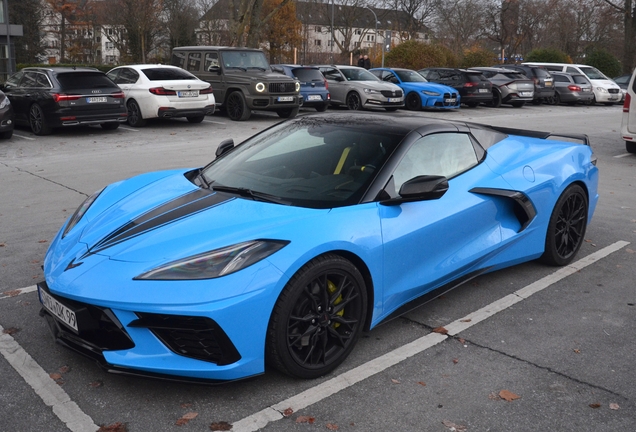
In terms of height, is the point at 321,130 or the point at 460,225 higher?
the point at 321,130

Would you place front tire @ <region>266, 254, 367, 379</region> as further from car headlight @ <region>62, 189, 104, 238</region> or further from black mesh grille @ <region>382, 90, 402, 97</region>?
black mesh grille @ <region>382, 90, 402, 97</region>

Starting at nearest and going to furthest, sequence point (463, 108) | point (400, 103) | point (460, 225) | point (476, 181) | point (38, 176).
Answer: point (460, 225)
point (476, 181)
point (38, 176)
point (400, 103)
point (463, 108)

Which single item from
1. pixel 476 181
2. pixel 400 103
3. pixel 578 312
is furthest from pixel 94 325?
pixel 400 103

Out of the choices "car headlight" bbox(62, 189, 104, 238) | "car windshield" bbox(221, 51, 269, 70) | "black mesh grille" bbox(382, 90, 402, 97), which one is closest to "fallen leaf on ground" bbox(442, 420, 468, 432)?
"car headlight" bbox(62, 189, 104, 238)

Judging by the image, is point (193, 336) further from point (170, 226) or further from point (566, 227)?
point (566, 227)

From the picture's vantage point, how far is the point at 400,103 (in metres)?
21.9

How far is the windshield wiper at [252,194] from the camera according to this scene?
3.95m

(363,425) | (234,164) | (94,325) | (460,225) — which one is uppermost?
(234,164)

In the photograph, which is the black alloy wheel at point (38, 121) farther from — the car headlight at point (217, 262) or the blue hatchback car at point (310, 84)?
the car headlight at point (217, 262)

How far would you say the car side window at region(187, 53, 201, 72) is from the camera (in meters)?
19.5

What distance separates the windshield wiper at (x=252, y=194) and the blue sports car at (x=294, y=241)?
15 millimetres

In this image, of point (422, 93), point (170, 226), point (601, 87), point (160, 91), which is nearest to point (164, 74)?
point (160, 91)

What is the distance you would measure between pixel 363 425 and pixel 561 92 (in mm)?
28008

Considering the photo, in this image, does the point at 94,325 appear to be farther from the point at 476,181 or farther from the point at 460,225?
the point at 476,181
